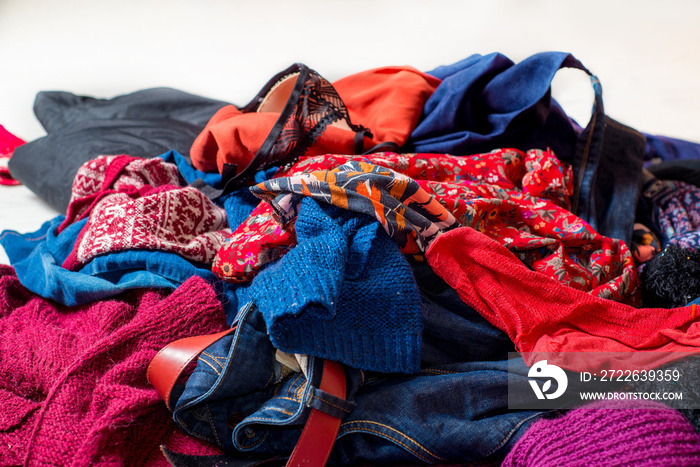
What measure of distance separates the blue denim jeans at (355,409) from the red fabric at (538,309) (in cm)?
6

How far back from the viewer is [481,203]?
633mm

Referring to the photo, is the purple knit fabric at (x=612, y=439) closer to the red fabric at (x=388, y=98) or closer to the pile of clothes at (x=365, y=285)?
the pile of clothes at (x=365, y=285)

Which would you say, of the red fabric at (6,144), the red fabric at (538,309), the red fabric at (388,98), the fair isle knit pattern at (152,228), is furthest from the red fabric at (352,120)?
the red fabric at (6,144)

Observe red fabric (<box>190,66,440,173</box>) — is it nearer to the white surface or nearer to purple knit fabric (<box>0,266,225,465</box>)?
purple knit fabric (<box>0,266,225,465</box>)

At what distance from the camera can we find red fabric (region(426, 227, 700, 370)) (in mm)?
525

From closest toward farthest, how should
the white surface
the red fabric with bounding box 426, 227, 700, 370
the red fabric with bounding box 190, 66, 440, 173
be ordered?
the red fabric with bounding box 426, 227, 700, 370
the red fabric with bounding box 190, 66, 440, 173
the white surface

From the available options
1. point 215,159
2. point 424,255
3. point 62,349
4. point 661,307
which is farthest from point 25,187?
point 661,307

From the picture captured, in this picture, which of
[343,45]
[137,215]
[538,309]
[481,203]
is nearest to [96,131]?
[137,215]

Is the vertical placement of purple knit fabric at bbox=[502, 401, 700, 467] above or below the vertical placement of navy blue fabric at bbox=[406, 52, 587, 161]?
below

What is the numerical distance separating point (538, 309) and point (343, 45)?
117 centimetres

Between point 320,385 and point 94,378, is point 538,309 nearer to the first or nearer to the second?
point 320,385

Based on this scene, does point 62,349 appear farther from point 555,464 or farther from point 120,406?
point 555,464

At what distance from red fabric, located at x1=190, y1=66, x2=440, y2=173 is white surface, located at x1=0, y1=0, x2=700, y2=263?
43 cm

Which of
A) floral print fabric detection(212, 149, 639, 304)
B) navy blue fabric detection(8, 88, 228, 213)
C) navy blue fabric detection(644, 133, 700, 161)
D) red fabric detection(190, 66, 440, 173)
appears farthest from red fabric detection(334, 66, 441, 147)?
navy blue fabric detection(644, 133, 700, 161)
